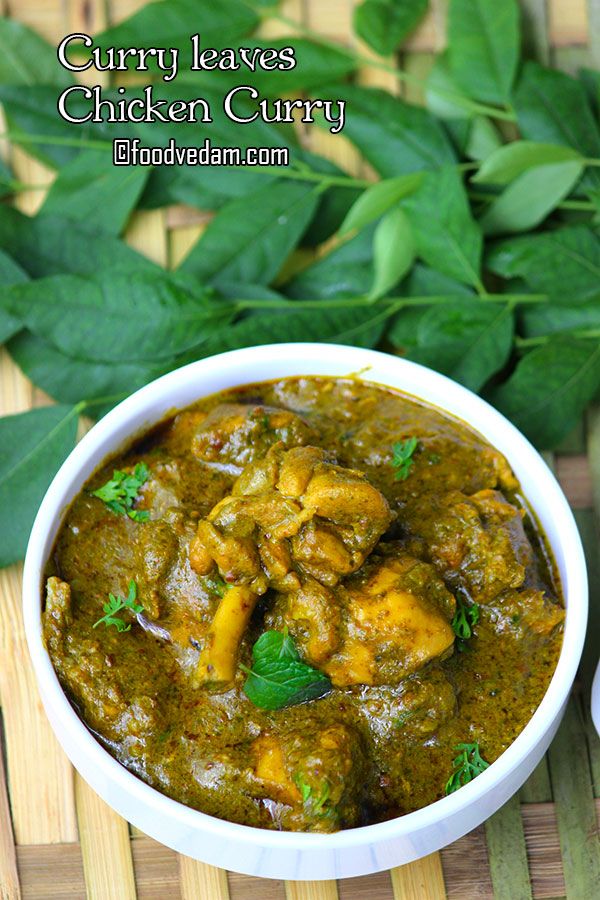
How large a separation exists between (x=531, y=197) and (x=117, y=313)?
136cm

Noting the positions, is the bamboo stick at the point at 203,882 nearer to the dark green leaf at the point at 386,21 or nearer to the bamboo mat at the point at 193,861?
the bamboo mat at the point at 193,861

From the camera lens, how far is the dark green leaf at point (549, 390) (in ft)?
11.0

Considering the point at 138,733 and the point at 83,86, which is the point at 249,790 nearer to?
the point at 138,733

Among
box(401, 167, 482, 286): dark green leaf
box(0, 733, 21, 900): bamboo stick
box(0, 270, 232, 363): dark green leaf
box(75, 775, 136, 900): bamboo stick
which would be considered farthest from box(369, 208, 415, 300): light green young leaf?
box(0, 733, 21, 900): bamboo stick

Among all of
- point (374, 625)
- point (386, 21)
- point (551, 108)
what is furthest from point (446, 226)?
point (374, 625)

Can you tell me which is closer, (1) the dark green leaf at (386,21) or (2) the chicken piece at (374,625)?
(2) the chicken piece at (374,625)

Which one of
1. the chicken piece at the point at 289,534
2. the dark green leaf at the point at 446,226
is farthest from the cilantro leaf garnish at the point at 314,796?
the dark green leaf at the point at 446,226

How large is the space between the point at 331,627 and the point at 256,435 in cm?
57

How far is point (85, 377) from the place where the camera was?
3416 mm

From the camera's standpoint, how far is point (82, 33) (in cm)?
373

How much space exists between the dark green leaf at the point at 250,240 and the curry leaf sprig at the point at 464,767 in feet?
5.27

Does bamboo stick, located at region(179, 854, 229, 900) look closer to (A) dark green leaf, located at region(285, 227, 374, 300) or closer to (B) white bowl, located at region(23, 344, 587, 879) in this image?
(B) white bowl, located at region(23, 344, 587, 879)

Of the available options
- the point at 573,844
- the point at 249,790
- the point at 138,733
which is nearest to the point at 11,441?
the point at 138,733

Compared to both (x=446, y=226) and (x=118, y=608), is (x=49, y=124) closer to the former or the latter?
(x=446, y=226)
